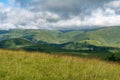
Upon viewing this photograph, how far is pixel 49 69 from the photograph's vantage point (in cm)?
1411

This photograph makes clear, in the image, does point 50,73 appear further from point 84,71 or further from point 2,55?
point 2,55

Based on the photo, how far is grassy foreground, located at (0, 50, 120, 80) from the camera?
12.2 meters

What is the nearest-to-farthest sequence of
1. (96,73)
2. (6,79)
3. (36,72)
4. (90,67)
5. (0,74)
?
(6,79) < (0,74) < (36,72) < (96,73) < (90,67)

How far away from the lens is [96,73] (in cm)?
1393

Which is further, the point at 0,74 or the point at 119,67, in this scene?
the point at 119,67

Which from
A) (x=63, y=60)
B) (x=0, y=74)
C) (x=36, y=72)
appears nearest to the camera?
(x=0, y=74)

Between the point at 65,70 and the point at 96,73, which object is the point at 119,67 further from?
the point at 65,70

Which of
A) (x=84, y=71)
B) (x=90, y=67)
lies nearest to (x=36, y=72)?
(x=84, y=71)

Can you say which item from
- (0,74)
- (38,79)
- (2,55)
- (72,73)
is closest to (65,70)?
(72,73)

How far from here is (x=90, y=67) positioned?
15.5m

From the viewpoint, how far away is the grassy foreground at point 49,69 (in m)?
12.2

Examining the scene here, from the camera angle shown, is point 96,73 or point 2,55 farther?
point 2,55

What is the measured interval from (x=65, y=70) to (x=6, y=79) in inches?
158

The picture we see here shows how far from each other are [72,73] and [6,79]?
3839 millimetres
